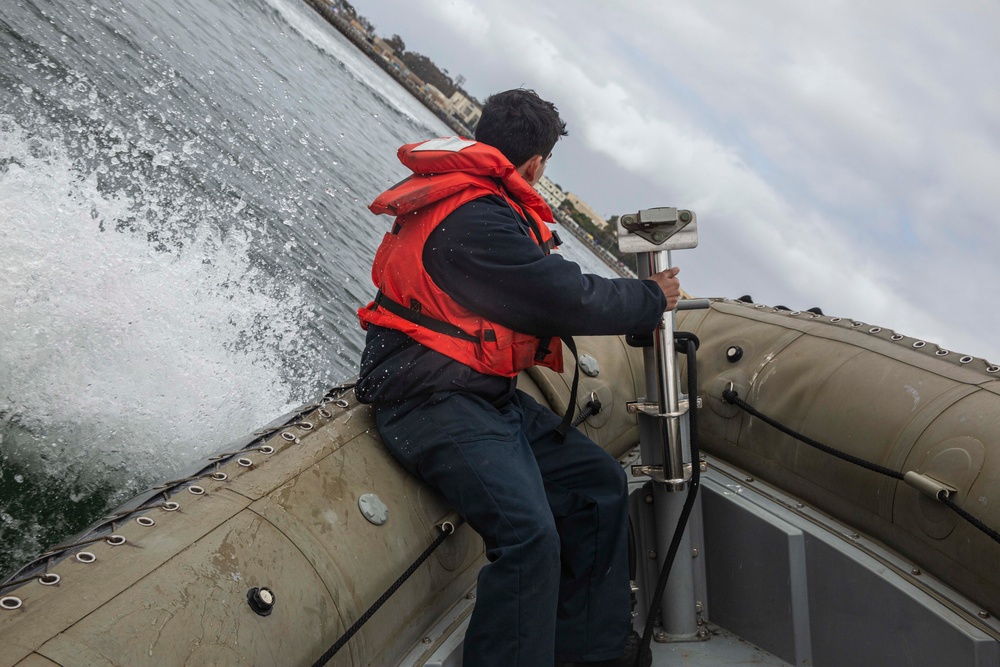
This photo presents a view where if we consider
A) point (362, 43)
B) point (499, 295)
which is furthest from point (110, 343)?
point (362, 43)

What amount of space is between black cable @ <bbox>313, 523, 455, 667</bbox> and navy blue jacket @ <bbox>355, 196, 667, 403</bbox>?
1.16 feet

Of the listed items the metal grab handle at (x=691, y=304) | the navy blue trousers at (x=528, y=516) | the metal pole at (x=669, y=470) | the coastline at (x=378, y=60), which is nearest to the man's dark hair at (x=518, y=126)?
the metal pole at (x=669, y=470)

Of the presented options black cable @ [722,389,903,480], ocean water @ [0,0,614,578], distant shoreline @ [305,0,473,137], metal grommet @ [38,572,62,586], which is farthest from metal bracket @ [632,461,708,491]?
distant shoreline @ [305,0,473,137]

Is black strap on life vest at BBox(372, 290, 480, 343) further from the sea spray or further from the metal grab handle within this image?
the sea spray

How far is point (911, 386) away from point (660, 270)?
0.85 metres

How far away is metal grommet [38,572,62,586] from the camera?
154cm

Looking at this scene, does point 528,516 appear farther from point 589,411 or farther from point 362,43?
point 362,43

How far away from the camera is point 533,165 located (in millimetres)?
2326

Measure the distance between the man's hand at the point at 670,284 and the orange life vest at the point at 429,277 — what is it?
14.3 inches

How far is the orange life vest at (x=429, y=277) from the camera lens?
211 centimetres

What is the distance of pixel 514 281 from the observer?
204 centimetres

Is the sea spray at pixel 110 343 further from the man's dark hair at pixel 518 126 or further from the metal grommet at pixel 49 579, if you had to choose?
the man's dark hair at pixel 518 126

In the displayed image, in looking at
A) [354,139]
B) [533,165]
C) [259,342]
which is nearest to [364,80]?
[354,139]

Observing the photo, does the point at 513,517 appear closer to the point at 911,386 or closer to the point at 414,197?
the point at 414,197
